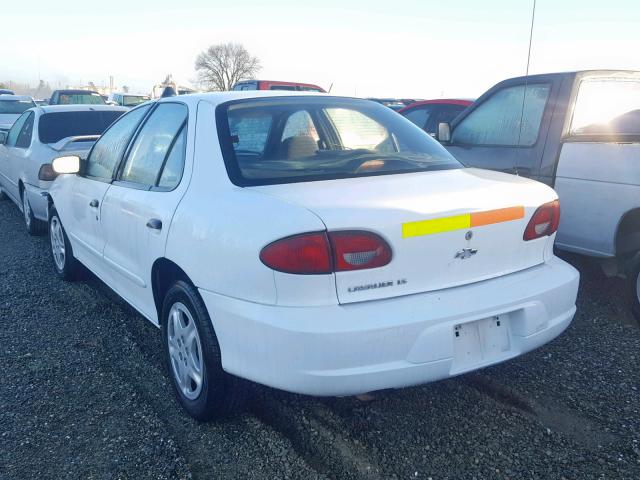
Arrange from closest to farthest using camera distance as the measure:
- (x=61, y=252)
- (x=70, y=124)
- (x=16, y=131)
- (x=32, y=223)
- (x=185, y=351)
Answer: (x=185, y=351), (x=61, y=252), (x=32, y=223), (x=70, y=124), (x=16, y=131)

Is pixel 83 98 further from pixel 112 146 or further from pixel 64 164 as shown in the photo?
pixel 112 146

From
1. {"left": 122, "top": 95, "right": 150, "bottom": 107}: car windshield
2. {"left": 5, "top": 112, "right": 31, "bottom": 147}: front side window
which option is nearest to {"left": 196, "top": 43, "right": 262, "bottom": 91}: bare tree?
{"left": 122, "top": 95, "right": 150, "bottom": 107}: car windshield

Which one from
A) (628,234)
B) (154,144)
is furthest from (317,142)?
(628,234)

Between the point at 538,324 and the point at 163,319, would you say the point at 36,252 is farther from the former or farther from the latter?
the point at 538,324

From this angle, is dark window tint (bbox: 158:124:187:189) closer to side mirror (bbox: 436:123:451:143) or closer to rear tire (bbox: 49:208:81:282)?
rear tire (bbox: 49:208:81:282)

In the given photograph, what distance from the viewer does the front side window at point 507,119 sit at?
4422 mm

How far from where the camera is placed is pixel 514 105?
4.73 m

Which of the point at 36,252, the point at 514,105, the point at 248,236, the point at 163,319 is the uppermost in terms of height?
the point at 514,105

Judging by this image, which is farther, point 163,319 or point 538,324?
point 163,319

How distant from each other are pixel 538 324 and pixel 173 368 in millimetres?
1744

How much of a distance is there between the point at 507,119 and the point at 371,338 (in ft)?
10.4

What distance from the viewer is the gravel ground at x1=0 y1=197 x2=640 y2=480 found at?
245cm

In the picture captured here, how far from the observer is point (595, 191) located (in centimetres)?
384

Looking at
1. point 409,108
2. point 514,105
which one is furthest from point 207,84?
point 514,105
